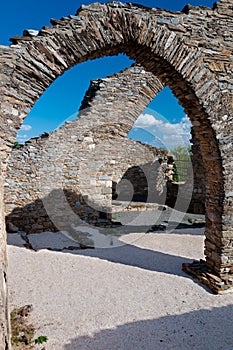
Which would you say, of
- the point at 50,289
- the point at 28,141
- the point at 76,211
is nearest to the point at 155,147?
the point at 76,211

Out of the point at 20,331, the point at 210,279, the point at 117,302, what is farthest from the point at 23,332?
the point at 210,279

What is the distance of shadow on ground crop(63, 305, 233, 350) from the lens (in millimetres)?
2857

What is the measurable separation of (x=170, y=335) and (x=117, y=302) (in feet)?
2.86

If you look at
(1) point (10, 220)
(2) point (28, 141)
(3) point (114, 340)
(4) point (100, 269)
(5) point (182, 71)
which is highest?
(5) point (182, 71)

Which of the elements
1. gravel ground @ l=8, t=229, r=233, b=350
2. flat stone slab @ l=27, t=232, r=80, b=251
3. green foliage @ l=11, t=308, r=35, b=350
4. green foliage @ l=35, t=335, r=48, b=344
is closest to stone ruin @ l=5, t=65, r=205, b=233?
flat stone slab @ l=27, t=232, r=80, b=251

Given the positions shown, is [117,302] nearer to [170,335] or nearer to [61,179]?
[170,335]

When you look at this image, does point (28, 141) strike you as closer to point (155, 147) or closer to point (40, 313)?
point (40, 313)

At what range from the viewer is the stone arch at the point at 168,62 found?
122 inches

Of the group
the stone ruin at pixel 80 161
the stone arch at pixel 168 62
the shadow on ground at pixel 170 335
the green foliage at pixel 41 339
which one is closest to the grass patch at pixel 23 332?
the green foliage at pixel 41 339

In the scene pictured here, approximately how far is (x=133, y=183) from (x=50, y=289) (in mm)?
8176

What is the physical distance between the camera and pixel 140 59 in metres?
3.76

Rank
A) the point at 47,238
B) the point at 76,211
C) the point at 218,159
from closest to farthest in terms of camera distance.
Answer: the point at 218,159
the point at 47,238
the point at 76,211

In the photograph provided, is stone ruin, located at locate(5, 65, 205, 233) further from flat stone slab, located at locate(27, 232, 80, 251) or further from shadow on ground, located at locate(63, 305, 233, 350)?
shadow on ground, located at locate(63, 305, 233, 350)

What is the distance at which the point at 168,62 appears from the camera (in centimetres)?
361
